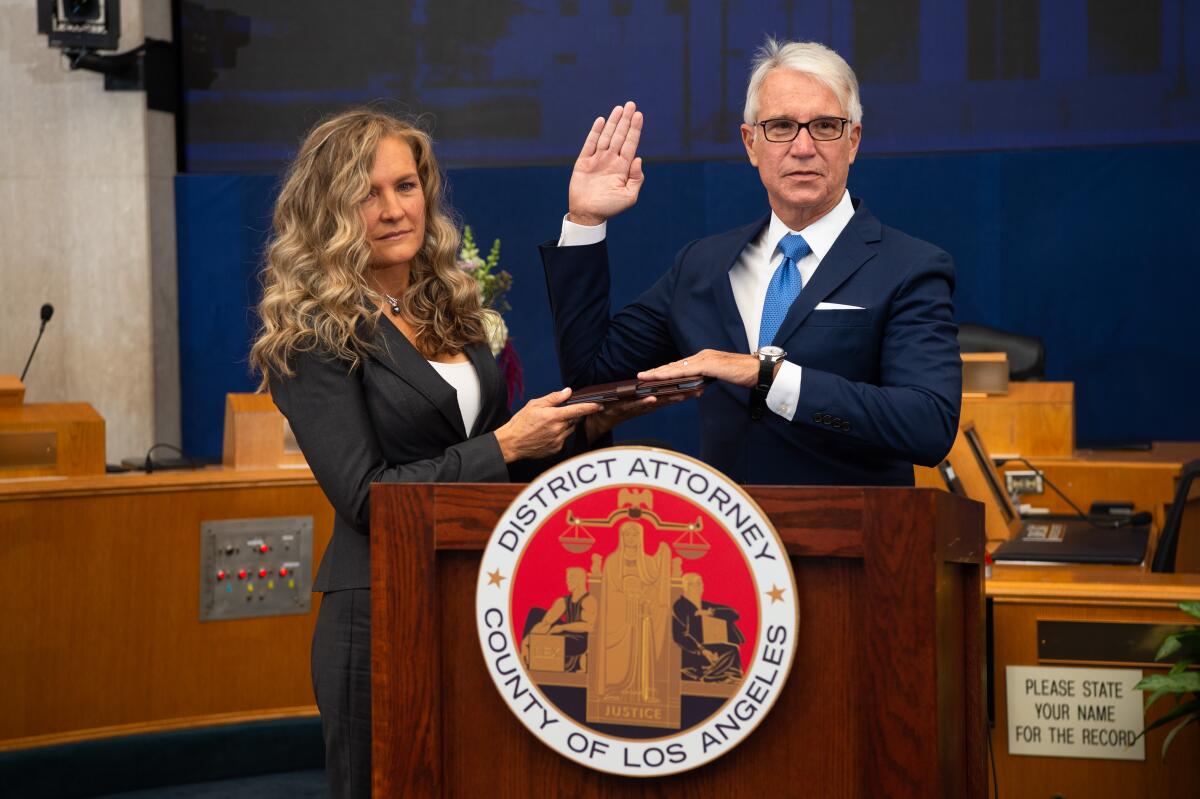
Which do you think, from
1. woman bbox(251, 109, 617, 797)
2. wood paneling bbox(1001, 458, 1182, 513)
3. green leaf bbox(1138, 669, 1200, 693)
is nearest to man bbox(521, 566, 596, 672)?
woman bbox(251, 109, 617, 797)

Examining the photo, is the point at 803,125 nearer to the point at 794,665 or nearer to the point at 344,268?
the point at 344,268

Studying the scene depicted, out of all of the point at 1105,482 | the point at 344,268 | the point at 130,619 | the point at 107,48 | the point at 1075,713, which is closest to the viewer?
the point at 344,268

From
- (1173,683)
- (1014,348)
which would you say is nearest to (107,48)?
(1014,348)

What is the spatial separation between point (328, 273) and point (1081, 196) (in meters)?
4.73

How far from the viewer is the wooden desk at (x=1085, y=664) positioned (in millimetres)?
2287

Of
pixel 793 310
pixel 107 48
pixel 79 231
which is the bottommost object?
pixel 793 310

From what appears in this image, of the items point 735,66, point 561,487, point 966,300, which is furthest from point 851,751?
point 735,66

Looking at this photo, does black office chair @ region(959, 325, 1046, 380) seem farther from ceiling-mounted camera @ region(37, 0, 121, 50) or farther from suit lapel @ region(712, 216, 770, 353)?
ceiling-mounted camera @ region(37, 0, 121, 50)

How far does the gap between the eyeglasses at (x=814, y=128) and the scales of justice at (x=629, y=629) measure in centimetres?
73

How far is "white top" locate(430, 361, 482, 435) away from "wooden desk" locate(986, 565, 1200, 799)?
1.01 m

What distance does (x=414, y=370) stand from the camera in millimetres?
1826

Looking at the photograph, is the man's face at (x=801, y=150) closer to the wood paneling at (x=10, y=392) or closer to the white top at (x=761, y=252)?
the white top at (x=761, y=252)

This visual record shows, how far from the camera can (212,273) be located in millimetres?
6461

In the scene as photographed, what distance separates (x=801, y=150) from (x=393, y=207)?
22.4 inches
